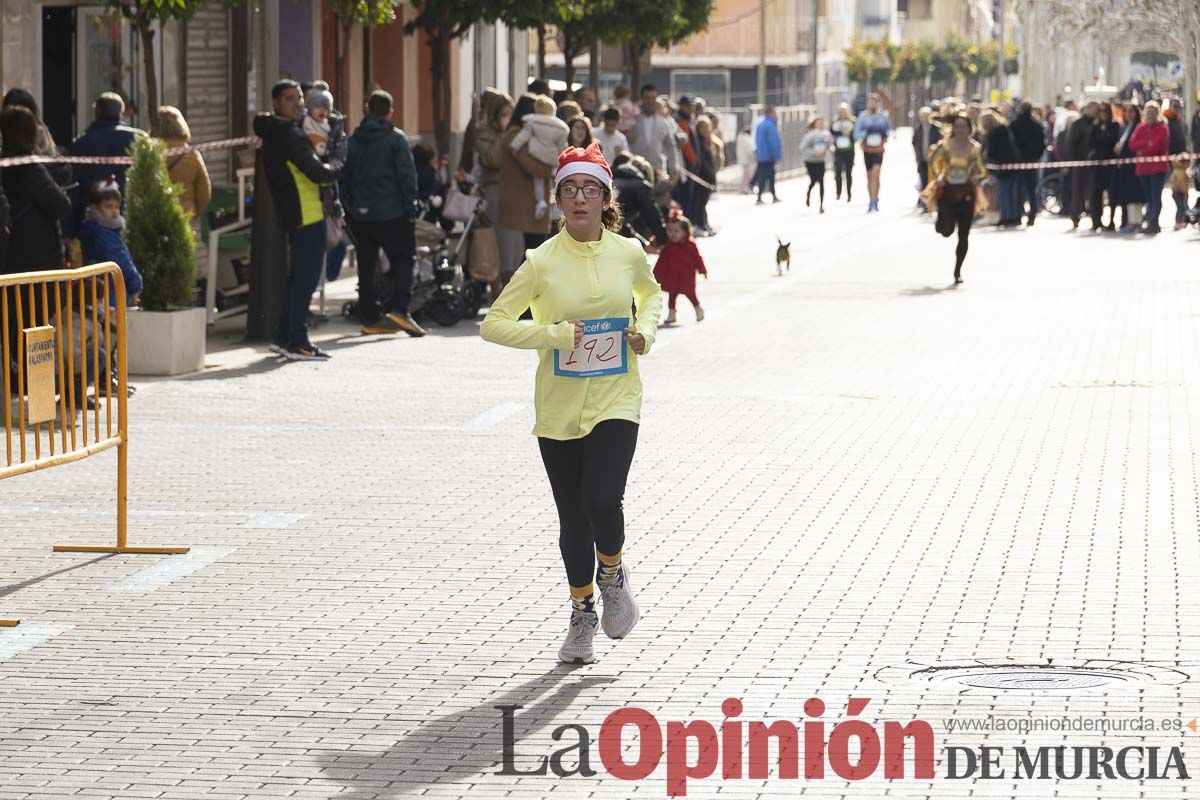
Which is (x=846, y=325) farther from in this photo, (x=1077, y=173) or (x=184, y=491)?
(x=1077, y=173)

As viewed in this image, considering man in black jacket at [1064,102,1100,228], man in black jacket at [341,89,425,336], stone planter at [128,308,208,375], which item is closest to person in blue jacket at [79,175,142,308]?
stone planter at [128,308,208,375]

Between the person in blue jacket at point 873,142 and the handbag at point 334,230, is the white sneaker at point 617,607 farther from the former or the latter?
the person in blue jacket at point 873,142

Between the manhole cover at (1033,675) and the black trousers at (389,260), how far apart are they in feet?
35.6

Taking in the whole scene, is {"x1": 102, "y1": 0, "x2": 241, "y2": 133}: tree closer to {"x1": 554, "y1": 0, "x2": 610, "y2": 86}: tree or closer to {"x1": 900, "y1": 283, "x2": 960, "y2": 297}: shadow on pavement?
{"x1": 900, "y1": 283, "x2": 960, "y2": 297}: shadow on pavement

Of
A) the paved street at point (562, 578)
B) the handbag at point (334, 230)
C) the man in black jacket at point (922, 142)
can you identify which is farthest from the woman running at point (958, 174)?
the man in black jacket at point (922, 142)

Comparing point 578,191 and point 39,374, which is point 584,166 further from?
point 39,374

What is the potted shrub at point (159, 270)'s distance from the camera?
14625 millimetres

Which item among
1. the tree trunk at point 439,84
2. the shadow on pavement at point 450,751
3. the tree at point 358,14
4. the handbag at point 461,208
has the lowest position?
the shadow on pavement at point 450,751

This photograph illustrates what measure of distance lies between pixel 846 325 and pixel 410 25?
29.7 feet

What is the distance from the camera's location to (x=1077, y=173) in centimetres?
3219

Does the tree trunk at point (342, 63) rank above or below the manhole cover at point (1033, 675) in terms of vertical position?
above

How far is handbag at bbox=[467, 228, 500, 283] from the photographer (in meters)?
18.7

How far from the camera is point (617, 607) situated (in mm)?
7445

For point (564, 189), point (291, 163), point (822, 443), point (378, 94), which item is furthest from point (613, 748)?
point (378, 94)
